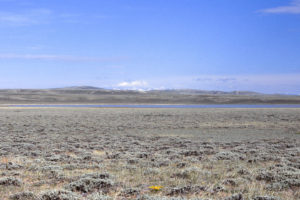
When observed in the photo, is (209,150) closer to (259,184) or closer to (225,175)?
(225,175)

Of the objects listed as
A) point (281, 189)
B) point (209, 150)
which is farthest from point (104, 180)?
point (209, 150)

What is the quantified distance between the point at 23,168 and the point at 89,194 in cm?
360

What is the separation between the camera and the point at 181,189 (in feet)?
22.4

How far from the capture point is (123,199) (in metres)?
6.21

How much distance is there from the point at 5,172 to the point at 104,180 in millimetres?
3012

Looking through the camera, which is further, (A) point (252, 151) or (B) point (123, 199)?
(A) point (252, 151)

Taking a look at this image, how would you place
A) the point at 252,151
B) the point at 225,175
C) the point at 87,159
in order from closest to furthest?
the point at 225,175 < the point at 87,159 < the point at 252,151

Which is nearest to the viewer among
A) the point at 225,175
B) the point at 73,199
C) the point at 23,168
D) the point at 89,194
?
the point at 73,199

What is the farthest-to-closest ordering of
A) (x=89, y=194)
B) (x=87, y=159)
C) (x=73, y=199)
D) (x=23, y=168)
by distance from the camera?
(x=87, y=159) < (x=23, y=168) < (x=89, y=194) < (x=73, y=199)

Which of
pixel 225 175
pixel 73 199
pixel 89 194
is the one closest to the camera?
pixel 73 199

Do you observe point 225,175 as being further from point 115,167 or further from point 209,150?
point 209,150

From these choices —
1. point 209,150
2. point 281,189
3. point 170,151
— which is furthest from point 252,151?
point 281,189

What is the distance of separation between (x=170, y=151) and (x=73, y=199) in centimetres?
746

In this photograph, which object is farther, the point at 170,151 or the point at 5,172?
the point at 170,151
